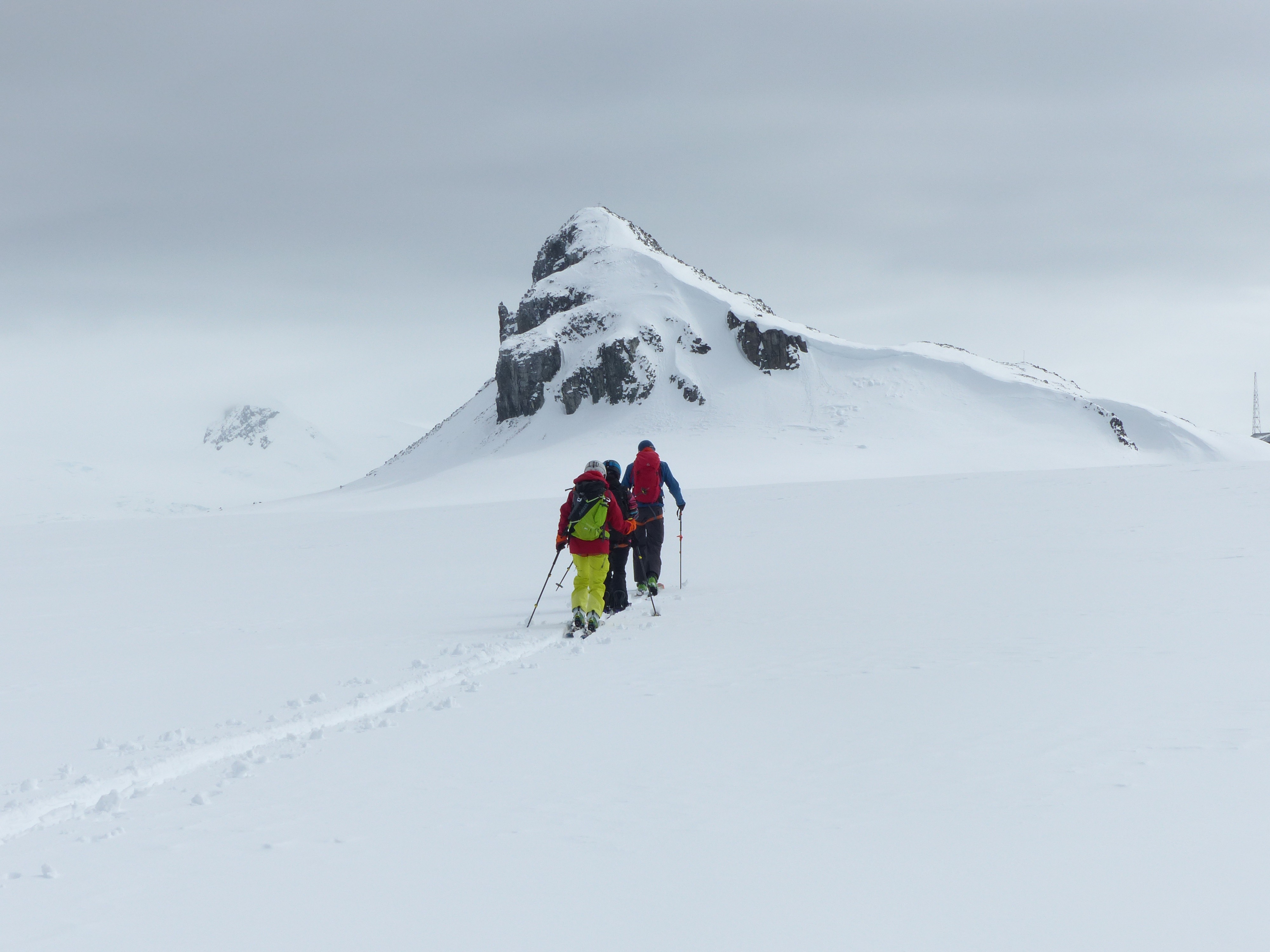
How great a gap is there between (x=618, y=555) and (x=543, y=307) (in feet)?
366

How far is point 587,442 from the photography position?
294ft

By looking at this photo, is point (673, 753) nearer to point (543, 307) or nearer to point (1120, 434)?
point (1120, 434)

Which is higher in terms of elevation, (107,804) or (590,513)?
(590,513)

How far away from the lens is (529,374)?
10619 centimetres

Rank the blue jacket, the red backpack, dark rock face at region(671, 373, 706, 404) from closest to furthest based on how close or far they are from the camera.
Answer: the blue jacket, the red backpack, dark rock face at region(671, 373, 706, 404)

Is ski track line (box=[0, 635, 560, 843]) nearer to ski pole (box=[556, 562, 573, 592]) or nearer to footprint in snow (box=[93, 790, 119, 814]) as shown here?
footprint in snow (box=[93, 790, 119, 814])

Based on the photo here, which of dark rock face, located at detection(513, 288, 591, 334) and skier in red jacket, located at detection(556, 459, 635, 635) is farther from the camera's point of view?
dark rock face, located at detection(513, 288, 591, 334)

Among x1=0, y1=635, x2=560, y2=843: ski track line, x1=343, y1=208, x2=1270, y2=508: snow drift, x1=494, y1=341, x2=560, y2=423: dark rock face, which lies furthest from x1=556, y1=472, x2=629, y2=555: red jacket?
x1=494, y1=341, x2=560, y2=423: dark rock face

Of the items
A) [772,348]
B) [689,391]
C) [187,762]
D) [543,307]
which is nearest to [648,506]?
[187,762]

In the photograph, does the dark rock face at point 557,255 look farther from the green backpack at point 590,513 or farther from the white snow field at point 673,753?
the green backpack at point 590,513

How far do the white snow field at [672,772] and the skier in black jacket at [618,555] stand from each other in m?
0.28

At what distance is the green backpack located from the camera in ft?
37.0

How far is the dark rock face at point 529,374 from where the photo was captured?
106 m

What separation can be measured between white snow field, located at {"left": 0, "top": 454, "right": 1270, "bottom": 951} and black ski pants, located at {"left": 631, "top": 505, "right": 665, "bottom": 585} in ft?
3.10
